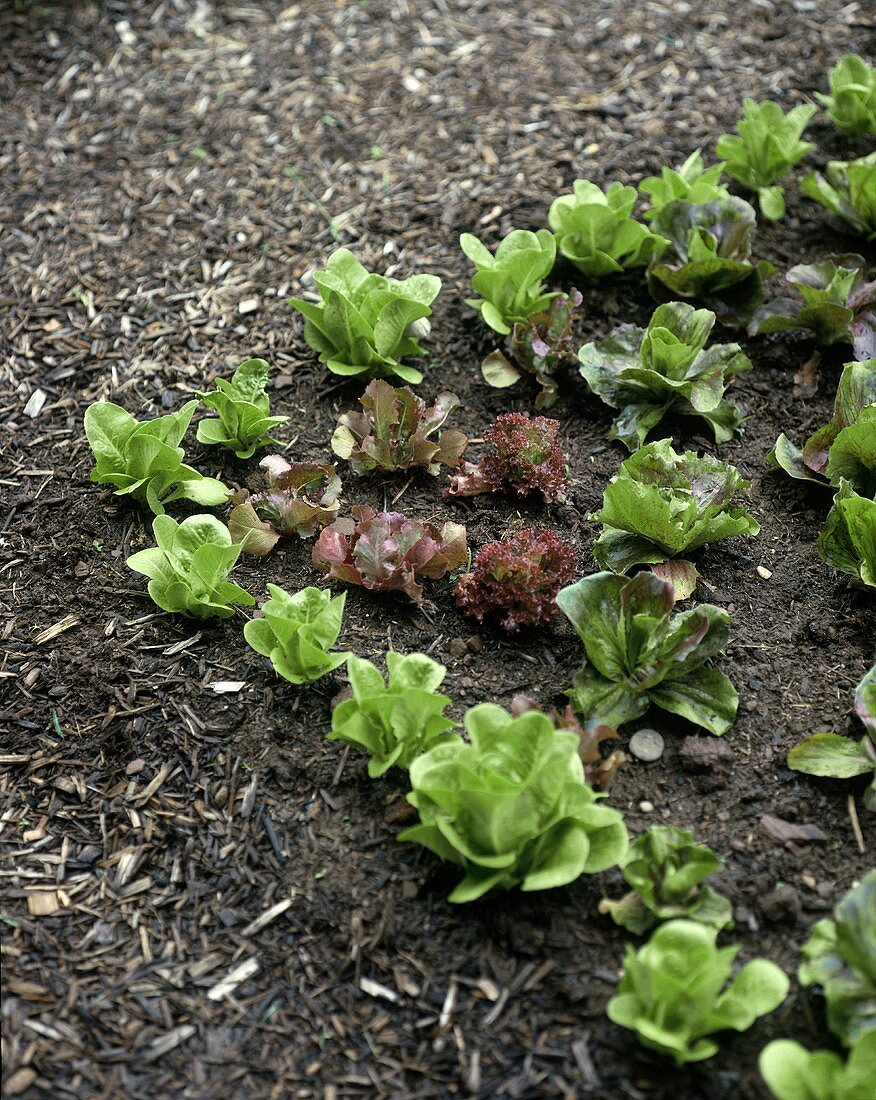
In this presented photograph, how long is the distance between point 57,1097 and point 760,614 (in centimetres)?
246

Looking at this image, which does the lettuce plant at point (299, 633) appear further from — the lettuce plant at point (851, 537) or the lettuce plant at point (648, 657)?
the lettuce plant at point (851, 537)

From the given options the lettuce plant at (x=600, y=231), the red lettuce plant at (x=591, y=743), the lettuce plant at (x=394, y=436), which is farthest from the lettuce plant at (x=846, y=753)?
the lettuce plant at (x=600, y=231)

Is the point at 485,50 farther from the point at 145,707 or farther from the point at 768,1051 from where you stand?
the point at 768,1051

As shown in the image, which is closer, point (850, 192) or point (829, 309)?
point (829, 309)

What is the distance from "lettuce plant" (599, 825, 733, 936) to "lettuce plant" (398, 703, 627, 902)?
8 centimetres

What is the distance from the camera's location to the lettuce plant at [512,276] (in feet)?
13.5

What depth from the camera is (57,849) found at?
299cm

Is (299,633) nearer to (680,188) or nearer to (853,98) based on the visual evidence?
(680,188)

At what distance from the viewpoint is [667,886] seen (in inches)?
105

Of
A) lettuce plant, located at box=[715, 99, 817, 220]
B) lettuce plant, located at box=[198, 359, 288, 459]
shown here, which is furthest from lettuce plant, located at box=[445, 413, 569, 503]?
lettuce plant, located at box=[715, 99, 817, 220]

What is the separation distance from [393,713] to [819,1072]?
1.32 metres

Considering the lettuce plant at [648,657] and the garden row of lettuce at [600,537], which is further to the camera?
the lettuce plant at [648,657]

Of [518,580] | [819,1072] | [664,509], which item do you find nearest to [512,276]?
[664,509]

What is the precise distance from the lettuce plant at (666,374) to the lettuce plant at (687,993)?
1974mm
